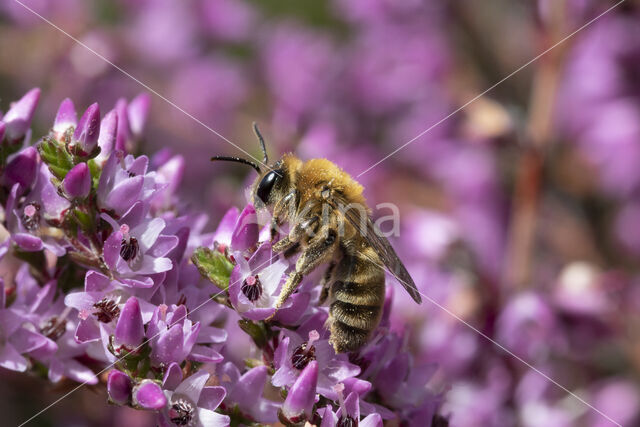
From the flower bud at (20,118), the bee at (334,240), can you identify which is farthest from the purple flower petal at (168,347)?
the flower bud at (20,118)

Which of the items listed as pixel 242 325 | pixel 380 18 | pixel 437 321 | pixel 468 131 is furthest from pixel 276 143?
pixel 242 325

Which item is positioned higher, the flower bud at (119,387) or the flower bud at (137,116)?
the flower bud at (137,116)

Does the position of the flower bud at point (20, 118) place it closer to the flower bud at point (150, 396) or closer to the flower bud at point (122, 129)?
the flower bud at point (122, 129)

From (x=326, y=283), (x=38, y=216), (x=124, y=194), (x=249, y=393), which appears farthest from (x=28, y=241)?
(x=326, y=283)

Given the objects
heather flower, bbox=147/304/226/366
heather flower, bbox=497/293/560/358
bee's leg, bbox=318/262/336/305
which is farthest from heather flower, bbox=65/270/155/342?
heather flower, bbox=497/293/560/358

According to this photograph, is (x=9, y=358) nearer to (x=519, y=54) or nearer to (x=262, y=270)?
(x=262, y=270)

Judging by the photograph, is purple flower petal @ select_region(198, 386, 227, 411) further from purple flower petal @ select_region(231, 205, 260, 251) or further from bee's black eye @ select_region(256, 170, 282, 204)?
bee's black eye @ select_region(256, 170, 282, 204)
